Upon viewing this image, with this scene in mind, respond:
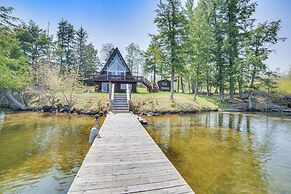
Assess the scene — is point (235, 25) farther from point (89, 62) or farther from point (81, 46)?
point (81, 46)

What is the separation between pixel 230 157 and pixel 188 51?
1853 centimetres

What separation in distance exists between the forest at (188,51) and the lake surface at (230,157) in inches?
486

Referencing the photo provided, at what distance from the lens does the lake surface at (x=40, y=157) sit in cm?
603

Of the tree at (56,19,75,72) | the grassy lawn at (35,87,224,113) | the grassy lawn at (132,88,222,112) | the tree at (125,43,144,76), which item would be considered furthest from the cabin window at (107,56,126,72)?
the tree at (125,43,144,76)

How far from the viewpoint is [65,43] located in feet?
130

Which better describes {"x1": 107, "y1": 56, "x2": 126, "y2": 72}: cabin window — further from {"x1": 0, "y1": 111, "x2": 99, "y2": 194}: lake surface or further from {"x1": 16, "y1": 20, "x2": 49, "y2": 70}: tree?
{"x1": 0, "y1": 111, "x2": 99, "y2": 194}: lake surface

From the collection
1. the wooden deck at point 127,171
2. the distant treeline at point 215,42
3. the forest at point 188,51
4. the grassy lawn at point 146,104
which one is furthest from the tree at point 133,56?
the wooden deck at point 127,171

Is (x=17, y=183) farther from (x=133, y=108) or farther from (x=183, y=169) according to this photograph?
(x=133, y=108)

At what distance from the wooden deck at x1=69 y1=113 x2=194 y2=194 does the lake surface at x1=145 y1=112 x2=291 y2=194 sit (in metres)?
1.35

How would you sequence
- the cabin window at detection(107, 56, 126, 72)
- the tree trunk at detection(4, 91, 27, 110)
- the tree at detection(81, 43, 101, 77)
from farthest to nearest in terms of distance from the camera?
the tree at detection(81, 43, 101, 77) < the cabin window at detection(107, 56, 126, 72) < the tree trunk at detection(4, 91, 27, 110)

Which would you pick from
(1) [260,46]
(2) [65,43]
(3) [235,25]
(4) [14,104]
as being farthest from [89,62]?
(1) [260,46]

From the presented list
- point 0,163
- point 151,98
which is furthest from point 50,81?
point 0,163

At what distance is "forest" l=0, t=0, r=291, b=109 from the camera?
23.2 meters

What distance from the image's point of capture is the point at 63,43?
39.5 metres
